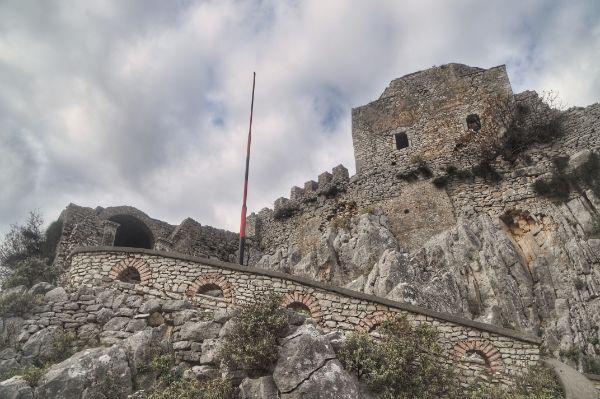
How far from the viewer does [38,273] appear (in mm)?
11500

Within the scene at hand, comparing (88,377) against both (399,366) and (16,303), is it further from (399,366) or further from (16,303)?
(399,366)

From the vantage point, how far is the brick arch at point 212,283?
1027cm

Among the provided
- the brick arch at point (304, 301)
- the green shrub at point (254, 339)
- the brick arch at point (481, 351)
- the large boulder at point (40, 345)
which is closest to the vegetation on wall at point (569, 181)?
the brick arch at point (481, 351)

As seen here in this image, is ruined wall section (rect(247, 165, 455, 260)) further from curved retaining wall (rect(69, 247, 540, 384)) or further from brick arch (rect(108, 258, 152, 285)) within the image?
brick arch (rect(108, 258, 152, 285))

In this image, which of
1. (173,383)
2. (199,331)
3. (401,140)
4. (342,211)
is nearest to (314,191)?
(342,211)

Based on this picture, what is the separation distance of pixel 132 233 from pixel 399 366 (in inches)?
599

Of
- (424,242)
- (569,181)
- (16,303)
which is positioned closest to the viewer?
(16,303)

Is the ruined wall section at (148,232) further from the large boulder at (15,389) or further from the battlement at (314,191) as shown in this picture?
the large boulder at (15,389)

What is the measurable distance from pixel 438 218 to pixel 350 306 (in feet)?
27.0

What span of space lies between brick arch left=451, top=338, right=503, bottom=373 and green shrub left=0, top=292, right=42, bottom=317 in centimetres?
829

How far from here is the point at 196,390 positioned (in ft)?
24.9

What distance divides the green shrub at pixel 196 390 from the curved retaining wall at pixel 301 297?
1935mm

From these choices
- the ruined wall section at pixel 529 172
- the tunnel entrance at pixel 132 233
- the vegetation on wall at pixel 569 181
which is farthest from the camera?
the tunnel entrance at pixel 132 233

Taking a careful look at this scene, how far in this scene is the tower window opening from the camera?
68.3 feet
